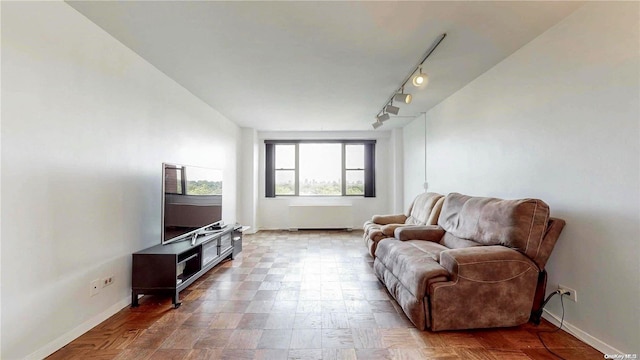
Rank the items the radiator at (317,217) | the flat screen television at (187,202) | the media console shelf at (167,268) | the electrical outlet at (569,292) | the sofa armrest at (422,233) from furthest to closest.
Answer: the radiator at (317,217) → the sofa armrest at (422,233) → the flat screen television at (187,202) → the media console shelf at (167,268) → the electrical outlet at (569,292)

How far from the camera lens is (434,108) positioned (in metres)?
4.55

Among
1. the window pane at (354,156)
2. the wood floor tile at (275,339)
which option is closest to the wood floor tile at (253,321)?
the wood floor tile at (275,339)

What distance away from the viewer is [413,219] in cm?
433

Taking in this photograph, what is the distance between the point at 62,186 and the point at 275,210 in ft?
15.8

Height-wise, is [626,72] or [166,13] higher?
[166,13]

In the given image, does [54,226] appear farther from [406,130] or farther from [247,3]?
[406,130]

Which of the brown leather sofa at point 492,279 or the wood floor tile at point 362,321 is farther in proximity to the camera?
the wood floor tile at point 362,321

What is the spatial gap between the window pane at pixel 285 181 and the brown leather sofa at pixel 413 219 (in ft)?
8.95

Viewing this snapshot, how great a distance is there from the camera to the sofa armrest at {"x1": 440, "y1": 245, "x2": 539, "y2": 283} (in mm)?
2039

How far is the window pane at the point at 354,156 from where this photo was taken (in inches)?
266

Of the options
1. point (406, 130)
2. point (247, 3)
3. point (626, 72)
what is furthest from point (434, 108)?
point (247, 3)

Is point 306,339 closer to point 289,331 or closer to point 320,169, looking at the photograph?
point 289,331

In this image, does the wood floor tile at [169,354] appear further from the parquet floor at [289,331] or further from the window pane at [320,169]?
the window pane at [320,169]

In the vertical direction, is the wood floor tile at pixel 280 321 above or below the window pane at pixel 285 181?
below
